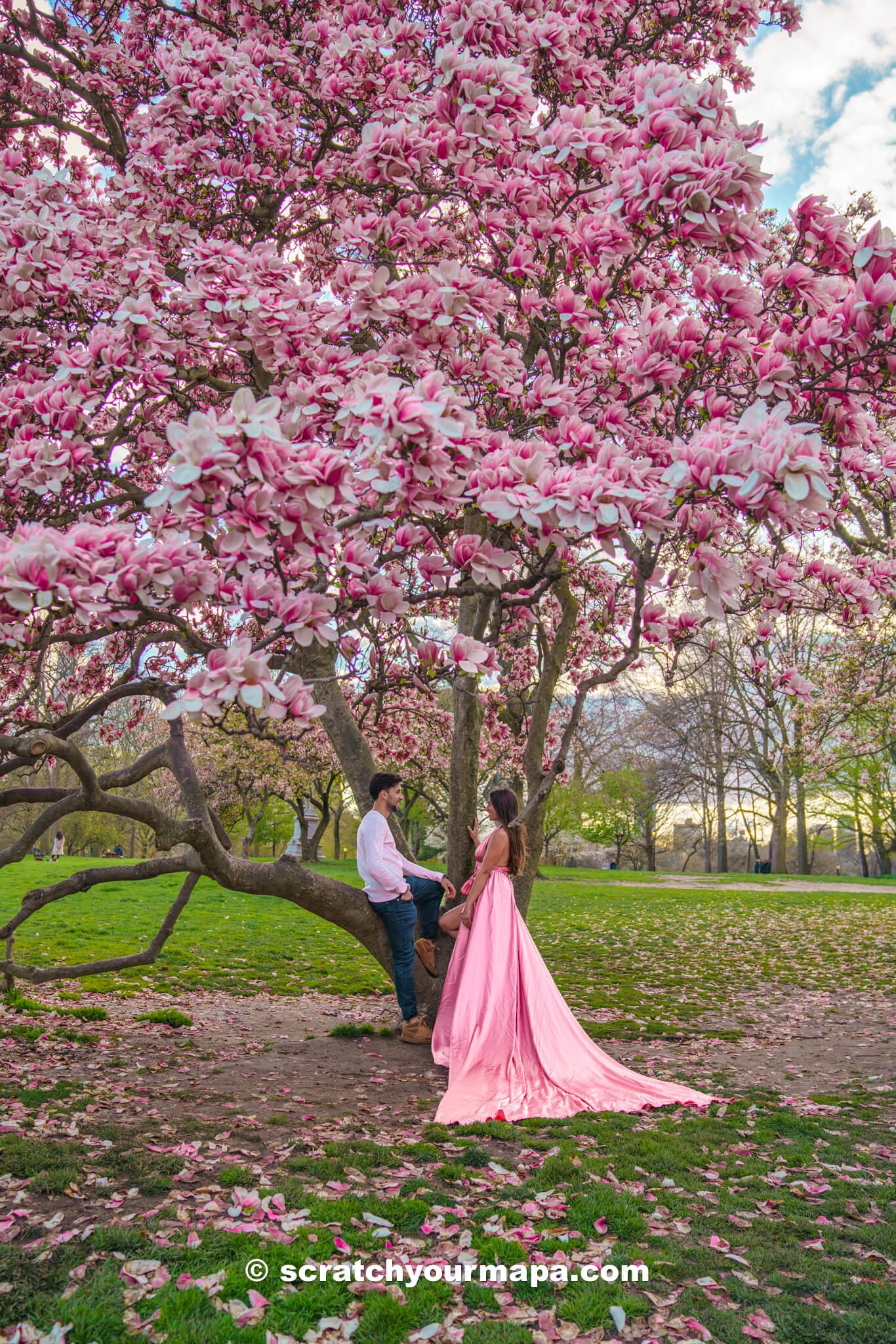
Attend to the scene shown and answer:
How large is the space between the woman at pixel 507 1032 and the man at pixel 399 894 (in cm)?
17

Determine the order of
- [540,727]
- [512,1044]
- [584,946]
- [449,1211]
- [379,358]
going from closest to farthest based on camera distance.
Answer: [379,358] → [449,1211] → [512,1044] → [540,727] → [584,946]

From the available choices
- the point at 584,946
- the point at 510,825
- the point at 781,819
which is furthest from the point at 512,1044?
the point at 781,819

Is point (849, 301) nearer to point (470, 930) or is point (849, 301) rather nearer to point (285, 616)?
point (285, 616)

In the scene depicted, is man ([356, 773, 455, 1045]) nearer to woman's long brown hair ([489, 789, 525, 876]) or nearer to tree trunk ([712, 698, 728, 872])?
woman's long brown hair ([489, 789, 525, 876])

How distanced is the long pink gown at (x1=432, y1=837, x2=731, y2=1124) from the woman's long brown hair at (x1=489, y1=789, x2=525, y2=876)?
4.1 inches

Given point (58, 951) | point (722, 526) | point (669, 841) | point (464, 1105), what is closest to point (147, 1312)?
point (464, 1105)

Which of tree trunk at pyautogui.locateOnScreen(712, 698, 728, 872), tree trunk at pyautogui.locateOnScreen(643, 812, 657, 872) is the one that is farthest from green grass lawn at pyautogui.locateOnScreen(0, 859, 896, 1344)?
tree trunk at pyautogui.locateOnScreen(643, 812, 657, 872)

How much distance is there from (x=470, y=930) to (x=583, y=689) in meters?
1.83

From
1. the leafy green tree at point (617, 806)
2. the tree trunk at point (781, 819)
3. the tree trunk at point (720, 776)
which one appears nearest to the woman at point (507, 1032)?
the tree trunk at point (720, 776)

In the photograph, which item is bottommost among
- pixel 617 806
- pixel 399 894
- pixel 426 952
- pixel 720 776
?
pixel 426 952

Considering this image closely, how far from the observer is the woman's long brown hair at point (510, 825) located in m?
5.88

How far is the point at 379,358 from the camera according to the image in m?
3.35

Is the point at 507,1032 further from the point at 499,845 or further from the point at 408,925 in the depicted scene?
the point at 499,845

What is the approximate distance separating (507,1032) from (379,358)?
4.14 meters
